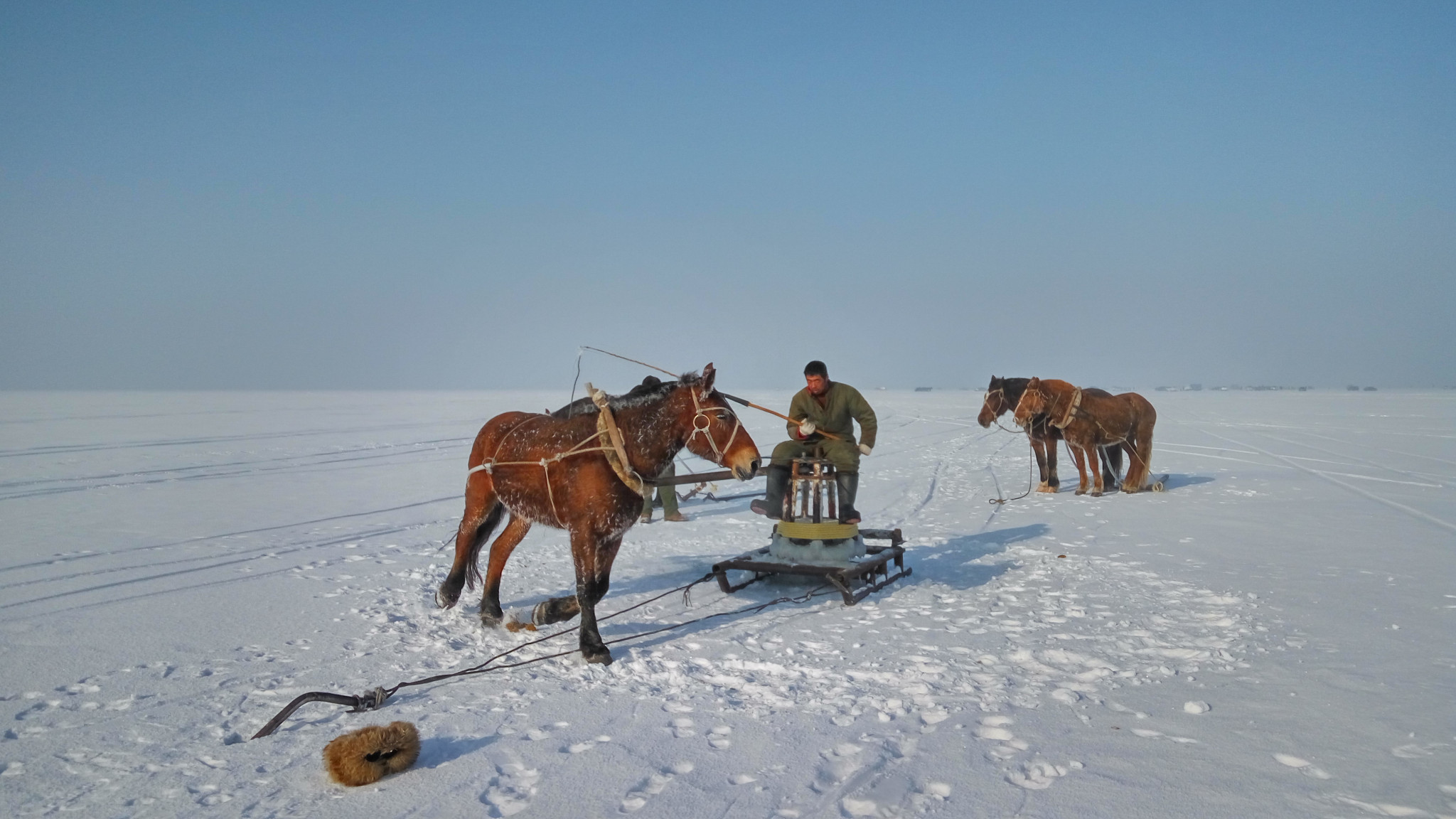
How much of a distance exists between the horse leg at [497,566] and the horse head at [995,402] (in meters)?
9.78

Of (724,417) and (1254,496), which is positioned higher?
(724,417)

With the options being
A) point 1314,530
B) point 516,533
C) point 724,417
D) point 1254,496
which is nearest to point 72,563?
point 516,533

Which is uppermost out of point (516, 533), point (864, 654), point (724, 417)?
point (724, 417)

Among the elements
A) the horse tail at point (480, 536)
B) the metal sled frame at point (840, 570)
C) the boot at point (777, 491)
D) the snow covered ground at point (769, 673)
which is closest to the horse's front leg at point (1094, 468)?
the snow covered ground at point (769, 673)

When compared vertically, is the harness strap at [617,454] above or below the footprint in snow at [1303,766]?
above

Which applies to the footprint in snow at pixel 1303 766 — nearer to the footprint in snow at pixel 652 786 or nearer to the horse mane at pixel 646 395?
the footprint in snow at pixel 652 786

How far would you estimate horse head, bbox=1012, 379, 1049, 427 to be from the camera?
13.2 meters

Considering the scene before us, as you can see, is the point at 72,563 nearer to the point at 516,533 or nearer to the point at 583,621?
the point at 516,533

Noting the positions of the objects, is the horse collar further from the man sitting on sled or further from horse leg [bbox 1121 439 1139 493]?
the man sitting on sled

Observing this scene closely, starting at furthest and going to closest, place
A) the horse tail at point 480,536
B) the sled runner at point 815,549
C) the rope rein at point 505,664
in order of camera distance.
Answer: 1. the sled runner at point 815,549
2. the horse tail at point 480,536
3. the rope rein at point 505,664

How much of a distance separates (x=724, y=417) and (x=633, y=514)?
2.96 ft

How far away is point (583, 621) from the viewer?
540 cm

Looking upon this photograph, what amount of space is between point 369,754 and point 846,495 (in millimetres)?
4437

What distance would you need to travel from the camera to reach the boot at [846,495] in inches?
280
